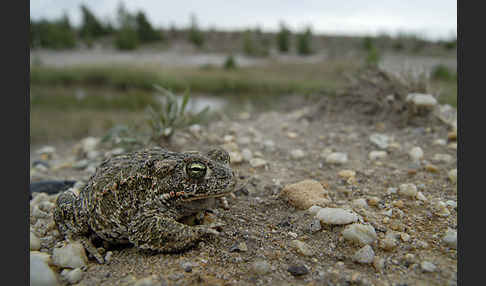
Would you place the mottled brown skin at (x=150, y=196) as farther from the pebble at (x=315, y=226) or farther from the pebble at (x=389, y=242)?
the pebble at (x=389, y=242)

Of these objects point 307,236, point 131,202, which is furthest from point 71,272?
point 307,236

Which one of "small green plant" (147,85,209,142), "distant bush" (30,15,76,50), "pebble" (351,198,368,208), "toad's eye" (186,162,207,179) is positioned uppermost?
"distant bush" (30,15,76,50)

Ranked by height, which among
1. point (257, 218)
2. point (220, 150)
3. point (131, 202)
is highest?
point (220, 150)

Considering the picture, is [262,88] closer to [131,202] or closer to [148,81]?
[148,81]

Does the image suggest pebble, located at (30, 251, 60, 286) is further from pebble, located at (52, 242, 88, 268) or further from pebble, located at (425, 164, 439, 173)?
pebble, located at (425, 164, 439, 173)

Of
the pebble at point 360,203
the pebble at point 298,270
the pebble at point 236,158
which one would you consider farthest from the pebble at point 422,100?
the pebble at point 298,270

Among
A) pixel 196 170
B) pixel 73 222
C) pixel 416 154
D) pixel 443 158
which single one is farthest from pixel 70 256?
pixel 443 158

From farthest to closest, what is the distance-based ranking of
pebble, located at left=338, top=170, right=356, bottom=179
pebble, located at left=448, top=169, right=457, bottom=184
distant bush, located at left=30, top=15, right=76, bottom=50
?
distant bush, located at left=30, top=15, right=76, bottom=50
pebble, located at left=338, top=170, right=356, bottom=179
pebble, located at left=448, top=169, right=457, bottom=184

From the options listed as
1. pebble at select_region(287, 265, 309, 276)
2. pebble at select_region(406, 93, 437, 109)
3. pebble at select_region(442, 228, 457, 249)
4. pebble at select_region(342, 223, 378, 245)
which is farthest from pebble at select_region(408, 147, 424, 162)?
pebble at select_region(287, 265, 309, 276)
